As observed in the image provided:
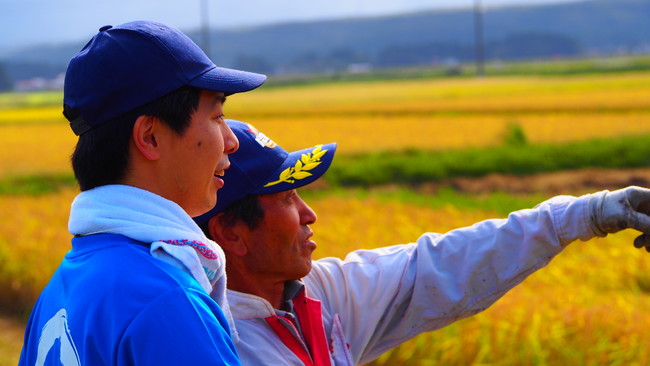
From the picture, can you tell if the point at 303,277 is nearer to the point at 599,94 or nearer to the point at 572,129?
the point at 572,129

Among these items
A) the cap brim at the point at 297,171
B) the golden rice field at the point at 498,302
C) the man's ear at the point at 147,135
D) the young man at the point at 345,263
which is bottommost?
the golden rice field at the point at 498,302

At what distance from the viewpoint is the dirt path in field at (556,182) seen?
1405 cm

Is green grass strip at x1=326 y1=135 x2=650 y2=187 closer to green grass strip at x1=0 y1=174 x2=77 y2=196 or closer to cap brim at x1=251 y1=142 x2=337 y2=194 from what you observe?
green grass strip at x1=0 y1=174 x2=77 y2=196

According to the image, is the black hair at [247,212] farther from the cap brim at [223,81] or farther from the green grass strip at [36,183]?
the green grass strip at [36,183]

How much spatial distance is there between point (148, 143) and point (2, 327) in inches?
246

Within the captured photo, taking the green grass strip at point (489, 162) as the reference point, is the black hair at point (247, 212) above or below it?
above

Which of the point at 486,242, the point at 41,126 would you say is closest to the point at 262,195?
the point at 486,242

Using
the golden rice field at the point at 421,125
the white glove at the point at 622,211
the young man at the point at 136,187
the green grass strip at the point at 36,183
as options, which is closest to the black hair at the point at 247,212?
the young man at the point at 136,187

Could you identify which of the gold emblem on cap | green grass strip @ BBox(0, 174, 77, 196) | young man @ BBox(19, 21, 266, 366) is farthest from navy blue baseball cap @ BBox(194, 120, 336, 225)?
green grass strip @ BBox(0, 174, 77, 196)

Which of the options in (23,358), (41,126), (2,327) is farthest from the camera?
(41,126)

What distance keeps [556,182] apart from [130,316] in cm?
1376

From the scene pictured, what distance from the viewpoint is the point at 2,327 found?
7180 millimetres

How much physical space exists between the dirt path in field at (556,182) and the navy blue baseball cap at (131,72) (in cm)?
1265

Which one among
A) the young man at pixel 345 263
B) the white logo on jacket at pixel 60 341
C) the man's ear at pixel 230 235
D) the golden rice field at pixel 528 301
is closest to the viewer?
the white logo on jacket at pixel 60 341
